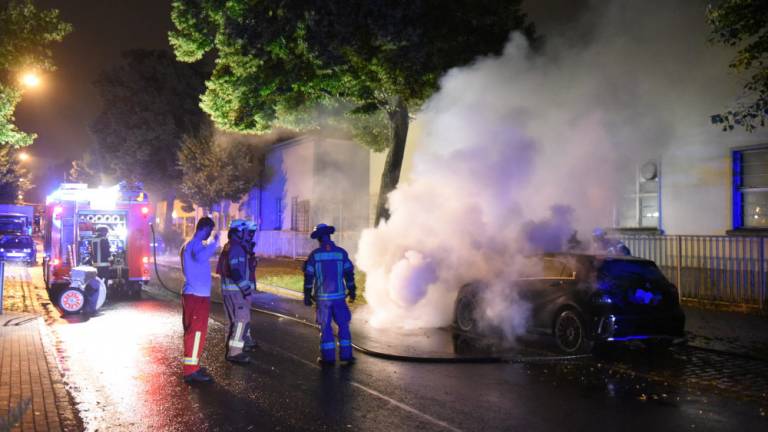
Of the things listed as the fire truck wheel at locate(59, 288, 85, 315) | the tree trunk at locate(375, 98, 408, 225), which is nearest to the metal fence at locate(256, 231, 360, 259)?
the tree trunk at locate(375, 98, 408, 225)

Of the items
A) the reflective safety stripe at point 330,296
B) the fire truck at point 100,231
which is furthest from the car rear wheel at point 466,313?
the fire truck at point 100,231

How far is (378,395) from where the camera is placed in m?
6.12

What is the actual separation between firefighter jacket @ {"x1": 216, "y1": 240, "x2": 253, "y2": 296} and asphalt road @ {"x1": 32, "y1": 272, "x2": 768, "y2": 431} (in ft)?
3.01

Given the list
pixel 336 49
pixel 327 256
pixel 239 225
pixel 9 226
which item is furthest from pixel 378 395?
pixel 9 226

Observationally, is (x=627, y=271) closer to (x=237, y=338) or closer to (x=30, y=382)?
(x=237, y=338)

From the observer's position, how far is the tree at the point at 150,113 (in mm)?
34062

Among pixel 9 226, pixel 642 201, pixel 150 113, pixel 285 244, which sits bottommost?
pixel 285 244

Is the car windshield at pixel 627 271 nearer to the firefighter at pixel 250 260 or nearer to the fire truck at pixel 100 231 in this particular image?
the firefighter at pixel 250 260

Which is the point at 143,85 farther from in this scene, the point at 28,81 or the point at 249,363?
the point at 249,363

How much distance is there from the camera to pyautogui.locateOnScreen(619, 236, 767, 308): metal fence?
1161 cm

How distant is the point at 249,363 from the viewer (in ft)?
24.7

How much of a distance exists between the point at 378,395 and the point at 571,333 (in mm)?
3404

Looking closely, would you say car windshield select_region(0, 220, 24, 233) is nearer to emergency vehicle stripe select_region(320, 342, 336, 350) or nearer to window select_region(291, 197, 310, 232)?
window select_region(291, 197, 310, 232)

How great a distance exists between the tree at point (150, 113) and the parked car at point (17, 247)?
29.2 ft
